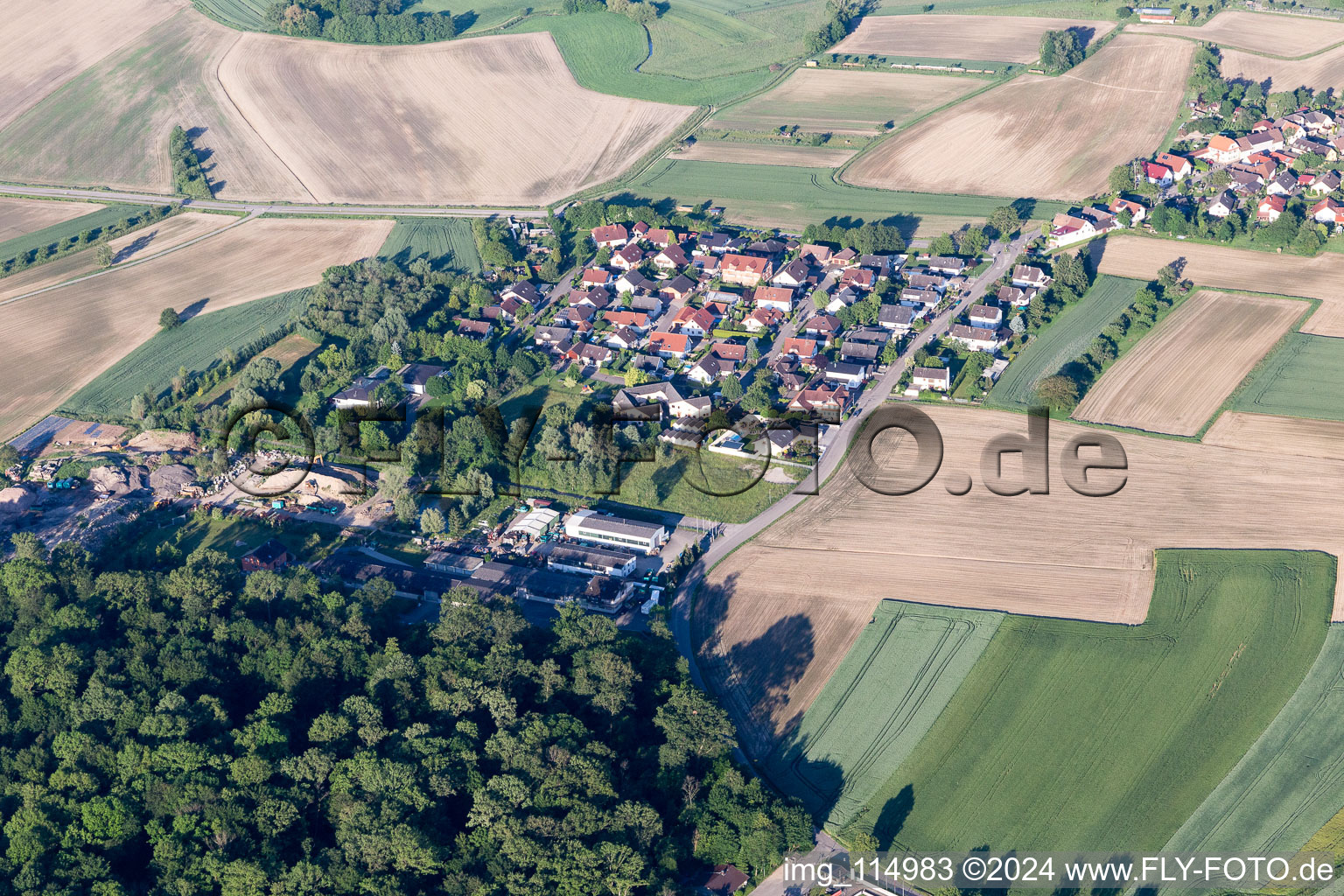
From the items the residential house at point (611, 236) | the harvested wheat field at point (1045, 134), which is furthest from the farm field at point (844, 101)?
the residential house at point (611, 236)

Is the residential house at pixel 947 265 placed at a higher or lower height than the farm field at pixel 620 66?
lower

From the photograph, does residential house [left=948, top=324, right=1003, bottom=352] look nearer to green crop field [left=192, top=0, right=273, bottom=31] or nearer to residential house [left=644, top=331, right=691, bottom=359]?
residential house [left=644, top=331, right=691, bottom=359]

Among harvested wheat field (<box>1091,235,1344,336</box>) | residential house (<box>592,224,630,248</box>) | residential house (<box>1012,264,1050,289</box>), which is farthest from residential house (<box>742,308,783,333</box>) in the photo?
harvested wheat field (<box>1091,235,1344,336</box>)

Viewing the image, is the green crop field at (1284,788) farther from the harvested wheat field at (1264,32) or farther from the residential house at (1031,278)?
the harvested wheat field at (1264,32)

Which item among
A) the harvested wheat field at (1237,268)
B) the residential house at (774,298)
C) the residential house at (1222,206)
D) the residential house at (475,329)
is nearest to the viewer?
the harvested wheat field at (1237,268)

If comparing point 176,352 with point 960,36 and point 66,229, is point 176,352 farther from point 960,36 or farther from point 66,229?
point 960,36

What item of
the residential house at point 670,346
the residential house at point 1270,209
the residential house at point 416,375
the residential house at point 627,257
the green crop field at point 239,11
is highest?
the green crop field at point 239,11

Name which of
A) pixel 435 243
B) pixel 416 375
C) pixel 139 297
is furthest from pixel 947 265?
pixel 139 297

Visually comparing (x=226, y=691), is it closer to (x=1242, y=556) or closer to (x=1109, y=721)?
(x=1109, y=721)
